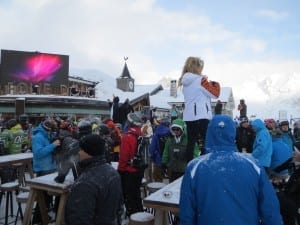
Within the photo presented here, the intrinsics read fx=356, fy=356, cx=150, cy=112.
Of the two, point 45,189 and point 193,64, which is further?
point 193,64

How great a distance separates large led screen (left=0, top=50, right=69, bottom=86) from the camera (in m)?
30.6

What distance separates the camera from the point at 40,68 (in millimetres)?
31453

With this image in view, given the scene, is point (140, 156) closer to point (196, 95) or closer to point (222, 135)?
point (196, 95)

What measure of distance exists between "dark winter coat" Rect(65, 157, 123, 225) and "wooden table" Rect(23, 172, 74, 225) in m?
1.81

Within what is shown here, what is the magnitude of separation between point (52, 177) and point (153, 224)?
1.95 meters

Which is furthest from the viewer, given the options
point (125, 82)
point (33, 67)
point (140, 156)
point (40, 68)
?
point (125, 82)

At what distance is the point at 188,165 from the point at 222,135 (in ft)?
1.07

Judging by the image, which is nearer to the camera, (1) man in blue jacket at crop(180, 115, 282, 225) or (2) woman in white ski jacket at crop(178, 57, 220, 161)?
(1) man in blue jacket at crop(180, 115, 282, 225)

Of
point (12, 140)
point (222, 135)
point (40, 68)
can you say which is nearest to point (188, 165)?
point (222, 135)

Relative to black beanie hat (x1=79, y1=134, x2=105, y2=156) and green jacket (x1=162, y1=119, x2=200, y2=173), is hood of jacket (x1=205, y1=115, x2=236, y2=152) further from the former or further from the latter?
green jacket (x1=162, y1=119, x2=200, y2=173)

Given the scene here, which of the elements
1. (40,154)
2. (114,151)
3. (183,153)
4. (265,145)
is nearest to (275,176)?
(265,145)

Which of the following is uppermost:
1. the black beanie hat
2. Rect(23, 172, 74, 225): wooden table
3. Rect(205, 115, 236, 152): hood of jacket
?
Rect(205, 115, 236, 152): hood of jacket

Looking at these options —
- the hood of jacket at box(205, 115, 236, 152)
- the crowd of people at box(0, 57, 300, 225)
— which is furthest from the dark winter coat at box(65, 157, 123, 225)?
the hood of jacket at box(205, 115, 236, 152)

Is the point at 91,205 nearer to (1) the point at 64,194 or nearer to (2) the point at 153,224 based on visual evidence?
(2) the point at 153,224
